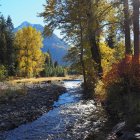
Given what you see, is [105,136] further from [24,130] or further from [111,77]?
[111,77]

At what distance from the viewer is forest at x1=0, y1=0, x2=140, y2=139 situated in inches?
784

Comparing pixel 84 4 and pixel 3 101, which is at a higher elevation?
pixel 84 4

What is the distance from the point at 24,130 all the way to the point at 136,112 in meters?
5.03

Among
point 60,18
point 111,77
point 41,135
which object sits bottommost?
point 41,135

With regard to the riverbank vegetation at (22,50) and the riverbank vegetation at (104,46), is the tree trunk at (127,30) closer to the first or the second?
the riverbank vegetation at (104,46)

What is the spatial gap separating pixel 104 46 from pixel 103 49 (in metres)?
0.37

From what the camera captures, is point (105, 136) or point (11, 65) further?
point (11, 65)

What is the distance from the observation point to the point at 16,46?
7338 cm

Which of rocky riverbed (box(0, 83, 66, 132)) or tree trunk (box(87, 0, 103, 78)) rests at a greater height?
tree trunk (box(87, 0, 103, 78))

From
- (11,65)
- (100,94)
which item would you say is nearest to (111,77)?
(100,94)

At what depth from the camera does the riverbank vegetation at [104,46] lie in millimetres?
20000

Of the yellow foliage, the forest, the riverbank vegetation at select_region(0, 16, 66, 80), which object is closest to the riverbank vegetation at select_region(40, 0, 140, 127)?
the forest

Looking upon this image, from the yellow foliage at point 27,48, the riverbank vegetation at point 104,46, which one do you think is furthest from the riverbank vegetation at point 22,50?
the riverbank vegetation at point 104,46

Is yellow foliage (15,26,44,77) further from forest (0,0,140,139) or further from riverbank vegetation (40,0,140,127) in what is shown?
riverbank vegetation (40,0,140,127)
